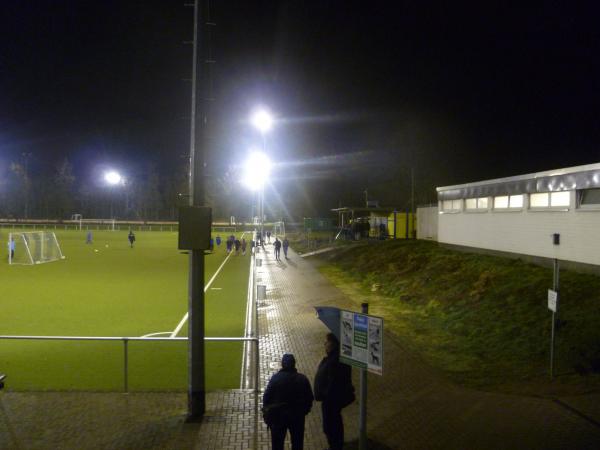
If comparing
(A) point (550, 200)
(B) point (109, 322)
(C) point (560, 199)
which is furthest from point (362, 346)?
(A) point (550, 200)

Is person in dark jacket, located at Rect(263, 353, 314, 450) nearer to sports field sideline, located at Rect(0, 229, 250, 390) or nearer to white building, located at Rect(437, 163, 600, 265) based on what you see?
sports field sideline, located at Rect(0, 229, 250, 390)

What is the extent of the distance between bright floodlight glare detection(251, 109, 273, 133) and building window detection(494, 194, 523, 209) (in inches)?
388

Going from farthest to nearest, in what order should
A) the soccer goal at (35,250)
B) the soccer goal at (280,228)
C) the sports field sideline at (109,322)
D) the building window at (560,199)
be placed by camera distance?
the soccer goal at (280,228), the soccer goal at (35,250), the building window at (560,199), the sports field sideline at (109,322)

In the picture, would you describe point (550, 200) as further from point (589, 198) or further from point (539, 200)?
point (589, 198)

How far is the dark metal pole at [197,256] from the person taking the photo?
7.00m

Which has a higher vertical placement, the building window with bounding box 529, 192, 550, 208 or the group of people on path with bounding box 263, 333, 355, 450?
the building window with bounding box 529, 192, 550, 208

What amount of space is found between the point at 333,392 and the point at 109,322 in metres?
10.8

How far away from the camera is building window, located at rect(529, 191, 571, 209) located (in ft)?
48.9

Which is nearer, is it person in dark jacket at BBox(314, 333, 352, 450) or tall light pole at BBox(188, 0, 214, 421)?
person in dark jacket at BBox(314, 333, 352, 450)

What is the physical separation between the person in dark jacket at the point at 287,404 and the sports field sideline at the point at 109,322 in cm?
398

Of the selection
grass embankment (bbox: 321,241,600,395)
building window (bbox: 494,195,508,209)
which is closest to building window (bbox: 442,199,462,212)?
grass embankment (bbox: 321,241,600,395)

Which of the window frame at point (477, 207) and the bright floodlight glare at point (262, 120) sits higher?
the bright floodlight glare at point (262, 120)

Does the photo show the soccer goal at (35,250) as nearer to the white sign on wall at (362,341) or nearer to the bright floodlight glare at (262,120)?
the bright floodlight glare at (262,120)

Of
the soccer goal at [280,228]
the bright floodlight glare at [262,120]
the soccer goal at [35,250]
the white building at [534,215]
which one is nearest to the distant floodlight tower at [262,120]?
the bright floodlight glare at [262,120]
